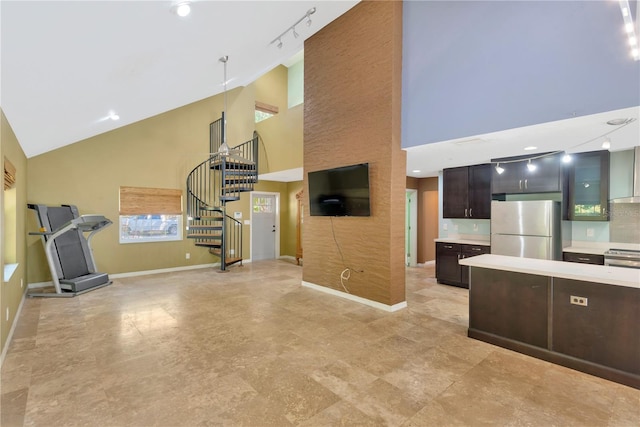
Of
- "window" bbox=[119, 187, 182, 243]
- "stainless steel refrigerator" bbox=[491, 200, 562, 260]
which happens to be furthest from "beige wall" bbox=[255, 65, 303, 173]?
"stainless steel refrigerator" bbox=[491, 200, 562, 260]

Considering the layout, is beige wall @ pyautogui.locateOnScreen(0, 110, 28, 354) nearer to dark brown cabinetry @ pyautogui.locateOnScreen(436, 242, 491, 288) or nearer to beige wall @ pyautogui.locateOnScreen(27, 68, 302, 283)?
beige wall @ pyautogui.locateOnScreen(27, 68, 302, 283)

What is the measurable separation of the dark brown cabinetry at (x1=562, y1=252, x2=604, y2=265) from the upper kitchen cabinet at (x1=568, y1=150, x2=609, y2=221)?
0.61m

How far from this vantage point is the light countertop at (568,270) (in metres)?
2.43

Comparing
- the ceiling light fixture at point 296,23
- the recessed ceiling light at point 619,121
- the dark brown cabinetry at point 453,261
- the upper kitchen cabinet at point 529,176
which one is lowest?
the dark brown cabinetry at point 453,261

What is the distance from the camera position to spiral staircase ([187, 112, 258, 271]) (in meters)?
6.62

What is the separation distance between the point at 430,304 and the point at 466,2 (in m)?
4.03

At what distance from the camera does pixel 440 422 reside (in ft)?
6.32

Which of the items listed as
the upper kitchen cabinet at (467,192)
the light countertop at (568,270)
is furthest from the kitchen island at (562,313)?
the upper kitchen cabinet at (467,192)

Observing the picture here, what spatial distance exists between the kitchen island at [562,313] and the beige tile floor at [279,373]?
14 centimetres

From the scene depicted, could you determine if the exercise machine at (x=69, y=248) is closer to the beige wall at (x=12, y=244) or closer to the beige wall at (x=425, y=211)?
the beige wall at (x=12, y=244)

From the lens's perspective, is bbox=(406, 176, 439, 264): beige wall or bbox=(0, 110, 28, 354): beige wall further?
bbox=(406, 176, 439, 264): beige wall

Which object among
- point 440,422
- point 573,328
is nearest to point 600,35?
point 573,328

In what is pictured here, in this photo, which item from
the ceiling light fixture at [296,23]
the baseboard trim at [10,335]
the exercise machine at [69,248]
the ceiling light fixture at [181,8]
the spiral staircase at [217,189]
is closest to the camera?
the ceiling light fixture at [181,8]

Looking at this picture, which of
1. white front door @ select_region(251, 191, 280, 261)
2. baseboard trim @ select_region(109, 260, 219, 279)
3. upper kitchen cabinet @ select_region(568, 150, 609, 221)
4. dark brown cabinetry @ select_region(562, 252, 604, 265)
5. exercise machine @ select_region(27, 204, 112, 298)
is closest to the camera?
dark brown cabinetry @ select_region(562, 252, 604, 265)
